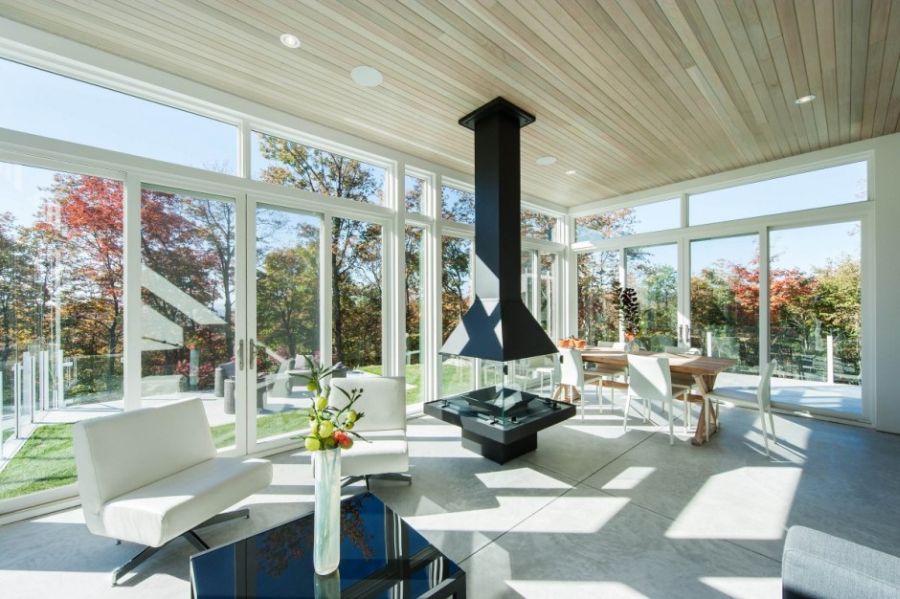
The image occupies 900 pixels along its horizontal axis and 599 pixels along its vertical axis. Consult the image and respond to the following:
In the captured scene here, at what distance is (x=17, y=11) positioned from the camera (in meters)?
2.33

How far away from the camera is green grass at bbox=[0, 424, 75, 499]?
8.27 feet

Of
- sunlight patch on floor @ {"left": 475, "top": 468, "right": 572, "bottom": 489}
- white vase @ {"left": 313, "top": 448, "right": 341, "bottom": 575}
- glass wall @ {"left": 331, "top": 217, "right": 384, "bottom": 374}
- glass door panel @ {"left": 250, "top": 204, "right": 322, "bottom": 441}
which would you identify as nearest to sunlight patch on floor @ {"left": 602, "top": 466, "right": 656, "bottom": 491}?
sunlight patch on floor @ {"left": 475, "top": 468, "right": 572, "bottom": 489}

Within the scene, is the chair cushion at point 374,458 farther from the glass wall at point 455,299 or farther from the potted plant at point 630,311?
the potted plant at point 630,311

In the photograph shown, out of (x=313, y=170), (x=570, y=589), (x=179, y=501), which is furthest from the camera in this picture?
(x=313, y=170)

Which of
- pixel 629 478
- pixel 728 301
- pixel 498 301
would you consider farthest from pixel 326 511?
pixel 728 301

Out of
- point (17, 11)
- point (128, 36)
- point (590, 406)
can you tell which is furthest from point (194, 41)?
point (590, 406)

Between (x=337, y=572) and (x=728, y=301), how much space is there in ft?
18.7

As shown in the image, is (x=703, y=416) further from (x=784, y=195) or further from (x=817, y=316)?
(x=784, y=195)

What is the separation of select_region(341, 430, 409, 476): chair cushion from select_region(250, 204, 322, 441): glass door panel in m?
1.25

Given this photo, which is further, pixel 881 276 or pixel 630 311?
pixel 630 311

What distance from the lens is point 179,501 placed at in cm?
195

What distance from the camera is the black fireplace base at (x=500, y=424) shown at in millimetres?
2979

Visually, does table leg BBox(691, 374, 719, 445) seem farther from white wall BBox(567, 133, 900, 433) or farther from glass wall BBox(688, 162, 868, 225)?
glass wall BBox(688, 162, 868, 225)

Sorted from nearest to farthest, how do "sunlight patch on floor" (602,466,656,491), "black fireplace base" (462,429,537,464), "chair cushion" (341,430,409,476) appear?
1. "chair cushion" (341,430,409,476)
2. "sunlight patch on floor" (602,466,656,491)
3. "black fireplace base" (462,429,537,464)
